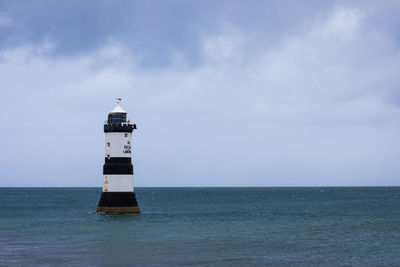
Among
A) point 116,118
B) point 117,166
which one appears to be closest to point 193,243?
point 117,166

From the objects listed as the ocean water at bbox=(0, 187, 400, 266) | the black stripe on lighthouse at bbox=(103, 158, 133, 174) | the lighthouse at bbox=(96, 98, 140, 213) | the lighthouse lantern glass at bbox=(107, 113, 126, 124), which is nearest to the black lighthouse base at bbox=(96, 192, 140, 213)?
the lighthouse at bbox=(96, 98, 140, 213)

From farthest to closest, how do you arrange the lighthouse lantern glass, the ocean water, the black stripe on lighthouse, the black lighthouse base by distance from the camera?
the lighthouse lantern glass < the black lighthouse base < the black stripe on lighthouse < the ocean water

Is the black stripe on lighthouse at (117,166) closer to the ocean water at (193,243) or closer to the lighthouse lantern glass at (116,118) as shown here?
the lighthouse lantern glass at (116,118)

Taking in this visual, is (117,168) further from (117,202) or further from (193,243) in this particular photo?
(193,243)

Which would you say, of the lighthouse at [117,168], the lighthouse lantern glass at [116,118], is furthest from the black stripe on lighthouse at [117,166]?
the lighthouse lantern glass at [116,118]

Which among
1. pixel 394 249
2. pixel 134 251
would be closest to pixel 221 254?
pixel 134 251

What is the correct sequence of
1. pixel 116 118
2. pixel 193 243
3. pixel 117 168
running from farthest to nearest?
pixel 116 118 < pixel 117 168 < pixel 193 243

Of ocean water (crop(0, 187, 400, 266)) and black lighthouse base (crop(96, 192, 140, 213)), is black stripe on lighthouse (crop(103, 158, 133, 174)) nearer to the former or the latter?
black lighthouse base (crop(96, 192, 140, 213))

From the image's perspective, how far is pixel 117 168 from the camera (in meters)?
52.4

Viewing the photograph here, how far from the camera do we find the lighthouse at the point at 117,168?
52.4 metres

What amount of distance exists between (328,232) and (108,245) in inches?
768

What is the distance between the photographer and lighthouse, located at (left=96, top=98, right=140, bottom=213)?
172ft

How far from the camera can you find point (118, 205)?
174 ft

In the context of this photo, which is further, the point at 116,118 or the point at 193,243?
the point at 116,118
